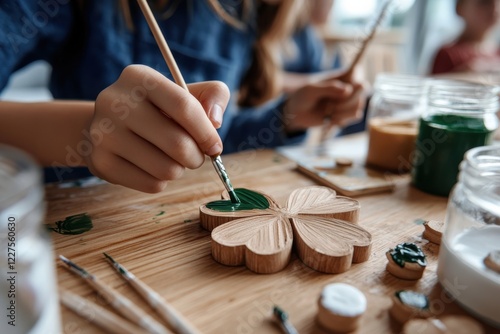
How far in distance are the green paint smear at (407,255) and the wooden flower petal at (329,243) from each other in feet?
0.10

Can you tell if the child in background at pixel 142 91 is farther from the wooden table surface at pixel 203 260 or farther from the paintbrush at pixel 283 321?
the paintbrush at pixel 283 321

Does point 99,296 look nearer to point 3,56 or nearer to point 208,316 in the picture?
point 208,316

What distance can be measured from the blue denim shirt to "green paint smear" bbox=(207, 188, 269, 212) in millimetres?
398

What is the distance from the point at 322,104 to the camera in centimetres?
94

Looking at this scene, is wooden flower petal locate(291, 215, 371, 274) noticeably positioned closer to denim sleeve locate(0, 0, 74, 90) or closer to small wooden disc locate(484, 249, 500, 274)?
small wooden disc locate(484, 249, 500, 274)

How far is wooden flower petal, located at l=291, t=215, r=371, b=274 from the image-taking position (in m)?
0.42

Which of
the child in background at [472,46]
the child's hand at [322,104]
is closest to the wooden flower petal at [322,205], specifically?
the child's hand at [322,104]

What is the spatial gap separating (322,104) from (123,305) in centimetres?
71

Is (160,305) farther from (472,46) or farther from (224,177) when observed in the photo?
(472,46)

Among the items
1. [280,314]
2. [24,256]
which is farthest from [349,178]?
[24,256]

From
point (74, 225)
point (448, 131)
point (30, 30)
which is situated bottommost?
point (74, 225)

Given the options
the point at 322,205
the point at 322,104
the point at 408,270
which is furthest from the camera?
the point at 322,104

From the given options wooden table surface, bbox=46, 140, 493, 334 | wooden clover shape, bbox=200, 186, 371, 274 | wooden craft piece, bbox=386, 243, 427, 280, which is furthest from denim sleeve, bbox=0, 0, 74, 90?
wooden craft piece, bbox=386, 243, 427, 280

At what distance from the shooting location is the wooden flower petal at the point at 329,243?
1.37ft
